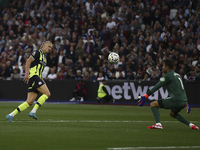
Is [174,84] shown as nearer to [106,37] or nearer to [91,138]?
[91,138]

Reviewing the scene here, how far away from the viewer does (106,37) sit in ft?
93.8

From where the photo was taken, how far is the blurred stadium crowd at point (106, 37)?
85.8ft

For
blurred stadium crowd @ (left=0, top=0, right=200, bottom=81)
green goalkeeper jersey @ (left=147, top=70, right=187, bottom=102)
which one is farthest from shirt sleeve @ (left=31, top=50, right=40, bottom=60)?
blurred stadium crowd @ (left=0, top=0, right=200, bottom=81)

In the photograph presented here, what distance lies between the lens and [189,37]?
26.2 metres

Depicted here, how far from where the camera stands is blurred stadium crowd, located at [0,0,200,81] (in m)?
26.1

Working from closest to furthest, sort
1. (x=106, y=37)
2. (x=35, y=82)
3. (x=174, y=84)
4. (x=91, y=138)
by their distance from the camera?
(x=91, y=138)
(x=174, y=84)
(x=35, y=82)
(x=106, y=37)

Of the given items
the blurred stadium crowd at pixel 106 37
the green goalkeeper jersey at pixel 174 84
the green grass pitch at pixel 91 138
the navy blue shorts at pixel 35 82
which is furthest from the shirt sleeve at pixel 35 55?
the blurred stadium crowd at pixel 106 37

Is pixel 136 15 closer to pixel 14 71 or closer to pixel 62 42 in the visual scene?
pixel 62 42

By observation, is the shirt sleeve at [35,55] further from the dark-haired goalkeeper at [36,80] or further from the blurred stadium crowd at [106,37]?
the blurred stadium crowd at [106,37]

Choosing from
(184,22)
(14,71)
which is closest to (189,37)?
(184,22)

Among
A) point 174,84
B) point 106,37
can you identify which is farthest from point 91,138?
point 106,37

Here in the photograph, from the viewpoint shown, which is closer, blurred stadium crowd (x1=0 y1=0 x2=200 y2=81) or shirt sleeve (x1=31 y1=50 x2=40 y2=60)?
shirt sleeve (x1=31 y1=50 x2=40 y2=60)

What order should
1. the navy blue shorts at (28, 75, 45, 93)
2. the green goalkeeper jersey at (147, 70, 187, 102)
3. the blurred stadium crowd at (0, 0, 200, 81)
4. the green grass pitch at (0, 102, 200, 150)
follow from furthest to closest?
the blurred stadium crowd at (0, 0, 200, 81), the navy blue shorts at (28, 75, 45, 93), the green goalkeeper jersey at (147, 70, 187, 102), the green grass pitch at (0, 102, 200, 150)

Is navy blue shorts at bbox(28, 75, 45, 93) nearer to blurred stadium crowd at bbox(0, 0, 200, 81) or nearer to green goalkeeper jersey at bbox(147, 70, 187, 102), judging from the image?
green goalkeeper jersey at bbox(147, 70, 187, 102)
